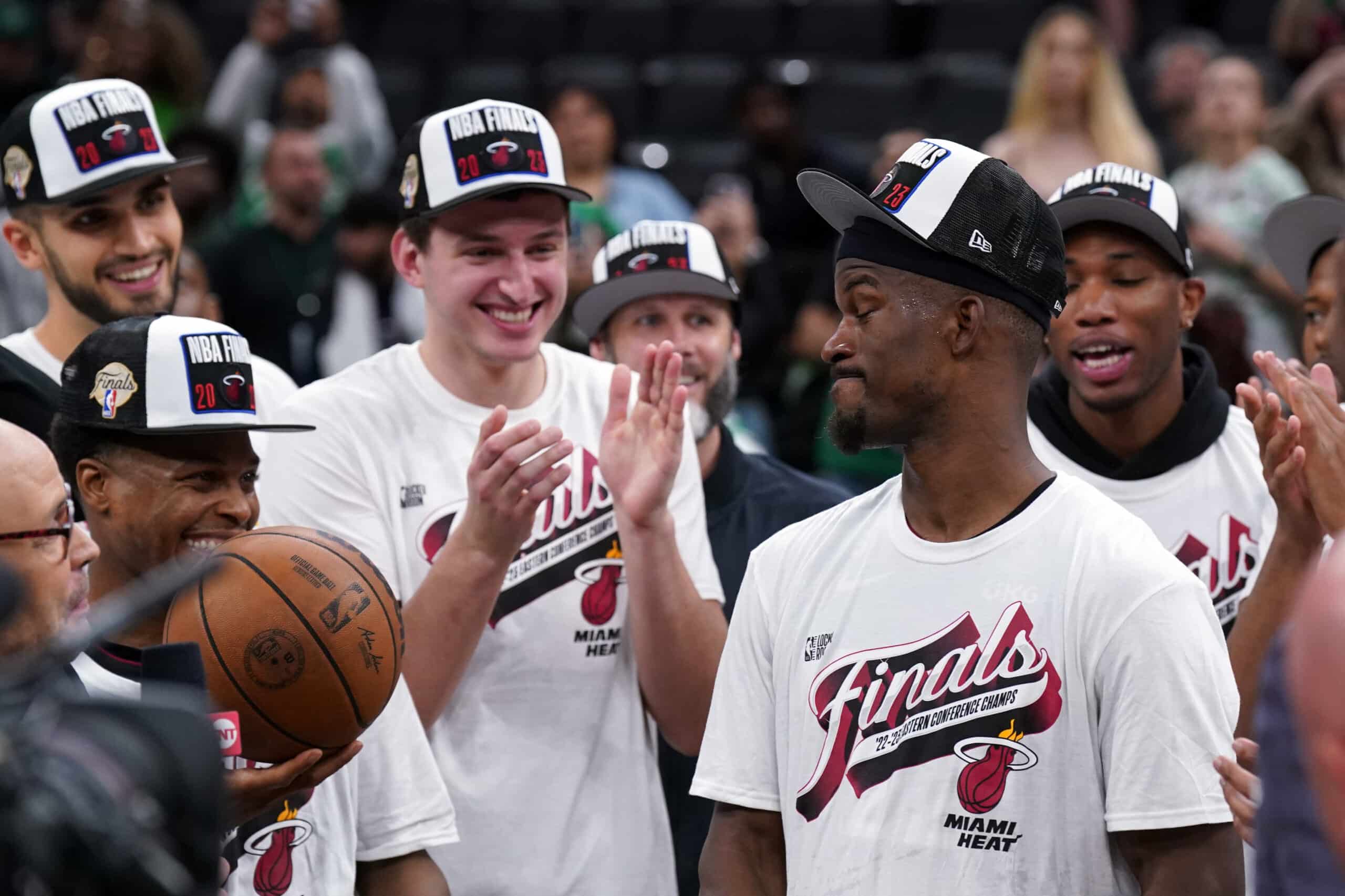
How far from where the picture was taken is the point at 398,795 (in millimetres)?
3287

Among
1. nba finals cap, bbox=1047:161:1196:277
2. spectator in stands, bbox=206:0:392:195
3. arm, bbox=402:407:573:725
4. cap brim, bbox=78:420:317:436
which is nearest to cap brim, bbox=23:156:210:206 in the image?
cap brim, bbox=78:420:317:436

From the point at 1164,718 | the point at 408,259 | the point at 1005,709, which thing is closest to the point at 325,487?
the point at 408,259

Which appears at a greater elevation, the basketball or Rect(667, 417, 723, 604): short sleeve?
Rect(667, 417, 723, 604): short sleeve

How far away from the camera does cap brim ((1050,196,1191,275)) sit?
4023 millimetres

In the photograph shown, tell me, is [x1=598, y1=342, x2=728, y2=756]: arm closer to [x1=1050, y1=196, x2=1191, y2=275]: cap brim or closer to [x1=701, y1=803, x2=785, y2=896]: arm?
[x1=701, y1=803, x2=785, y2=896]: arm

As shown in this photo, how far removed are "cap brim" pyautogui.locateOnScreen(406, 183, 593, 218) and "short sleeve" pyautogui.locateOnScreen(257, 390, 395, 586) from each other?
0.52 m

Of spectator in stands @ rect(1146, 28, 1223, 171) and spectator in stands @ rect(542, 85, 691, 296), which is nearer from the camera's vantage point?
spectator in stands @ rect(542, 85, 691, 296)

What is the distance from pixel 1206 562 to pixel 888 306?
1370mm

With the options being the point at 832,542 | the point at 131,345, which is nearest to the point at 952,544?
the point at 832,542

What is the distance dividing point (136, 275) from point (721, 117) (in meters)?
6.82

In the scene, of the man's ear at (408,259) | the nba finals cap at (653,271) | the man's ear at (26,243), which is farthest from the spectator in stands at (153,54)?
the man's ear at (408,259)

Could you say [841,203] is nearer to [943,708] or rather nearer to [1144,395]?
[943,708]

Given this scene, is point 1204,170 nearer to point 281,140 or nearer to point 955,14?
point 955,14

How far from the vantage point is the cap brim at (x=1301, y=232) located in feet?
13.6
